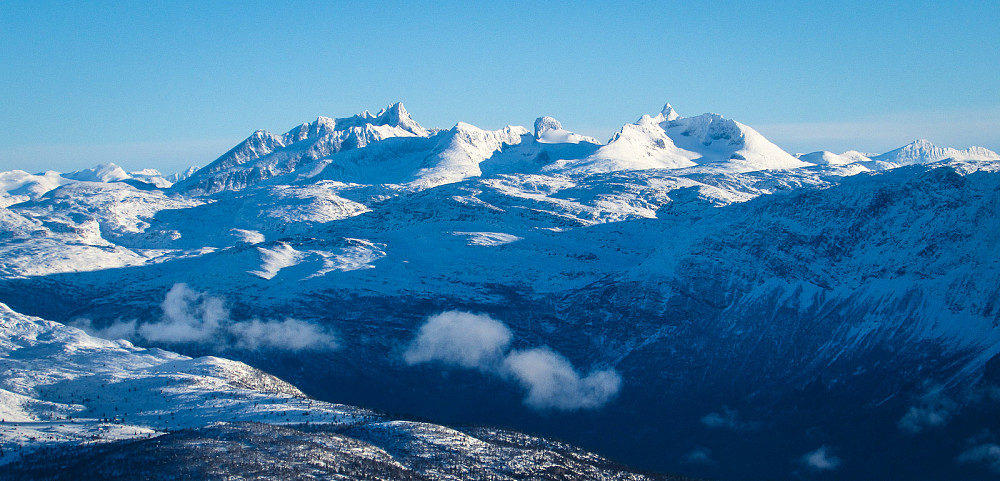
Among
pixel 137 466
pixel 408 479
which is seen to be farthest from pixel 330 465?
pixel 137 466

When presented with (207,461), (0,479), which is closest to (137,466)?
(207,461)

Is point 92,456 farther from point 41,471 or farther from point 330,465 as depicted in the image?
point 330,465

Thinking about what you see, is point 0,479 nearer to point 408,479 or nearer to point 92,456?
point 92,456

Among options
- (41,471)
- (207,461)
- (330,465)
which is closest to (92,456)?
(41,471)

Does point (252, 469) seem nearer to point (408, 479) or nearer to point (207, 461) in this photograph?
point (207, 461)

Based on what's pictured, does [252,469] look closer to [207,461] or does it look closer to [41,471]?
[207,461]
